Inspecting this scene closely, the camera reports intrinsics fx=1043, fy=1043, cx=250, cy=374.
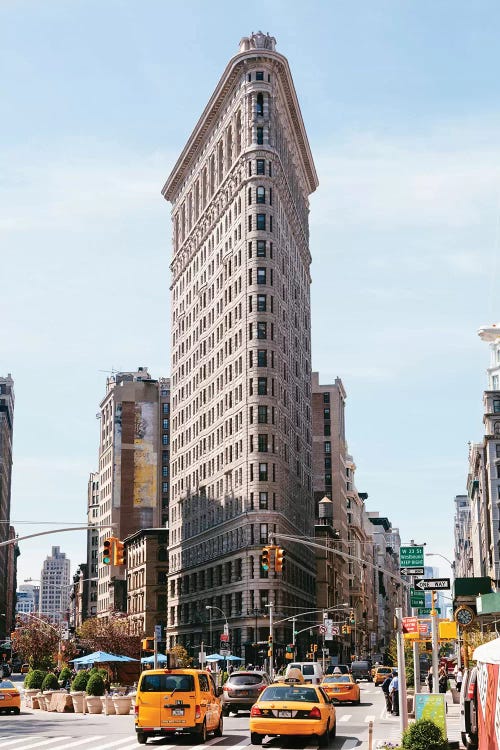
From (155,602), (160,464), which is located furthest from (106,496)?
(155,602)

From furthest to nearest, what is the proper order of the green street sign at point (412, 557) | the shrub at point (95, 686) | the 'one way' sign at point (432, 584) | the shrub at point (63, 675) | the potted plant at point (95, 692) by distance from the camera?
the shrub at point (63, 675) < the shrub at point (95, 686) < the potted plant at point (95, 692) < the 'one way' sign at point (432, 584) < the green street sign at point (412, 557)

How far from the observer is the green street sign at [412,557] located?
32625mm

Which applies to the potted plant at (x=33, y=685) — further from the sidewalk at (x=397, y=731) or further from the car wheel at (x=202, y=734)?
the car wheel at (x=202, y=734)

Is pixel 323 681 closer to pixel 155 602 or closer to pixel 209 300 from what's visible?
pixel 209 300

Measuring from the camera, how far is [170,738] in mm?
30969

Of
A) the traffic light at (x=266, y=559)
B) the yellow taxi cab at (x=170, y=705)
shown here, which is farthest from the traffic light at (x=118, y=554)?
the yellow taxi cab at (x=170, y=705)

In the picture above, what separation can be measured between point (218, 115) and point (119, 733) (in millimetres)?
115879

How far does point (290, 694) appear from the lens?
28.2 m

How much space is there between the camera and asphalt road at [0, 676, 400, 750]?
28.4 metres

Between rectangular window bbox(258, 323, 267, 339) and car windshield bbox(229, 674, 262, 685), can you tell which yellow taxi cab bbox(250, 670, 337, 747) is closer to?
car windshield bbox(229, 674, 262, 685)

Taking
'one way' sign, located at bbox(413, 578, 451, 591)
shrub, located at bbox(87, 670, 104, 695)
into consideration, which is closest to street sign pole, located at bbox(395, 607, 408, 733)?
'one way' sign, located at bbox(413, 578, 451, 591)

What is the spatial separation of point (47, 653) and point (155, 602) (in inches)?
1647

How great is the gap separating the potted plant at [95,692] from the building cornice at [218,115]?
9417 cm

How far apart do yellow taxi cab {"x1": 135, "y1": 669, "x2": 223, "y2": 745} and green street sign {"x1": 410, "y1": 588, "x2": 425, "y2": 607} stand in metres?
9.04
